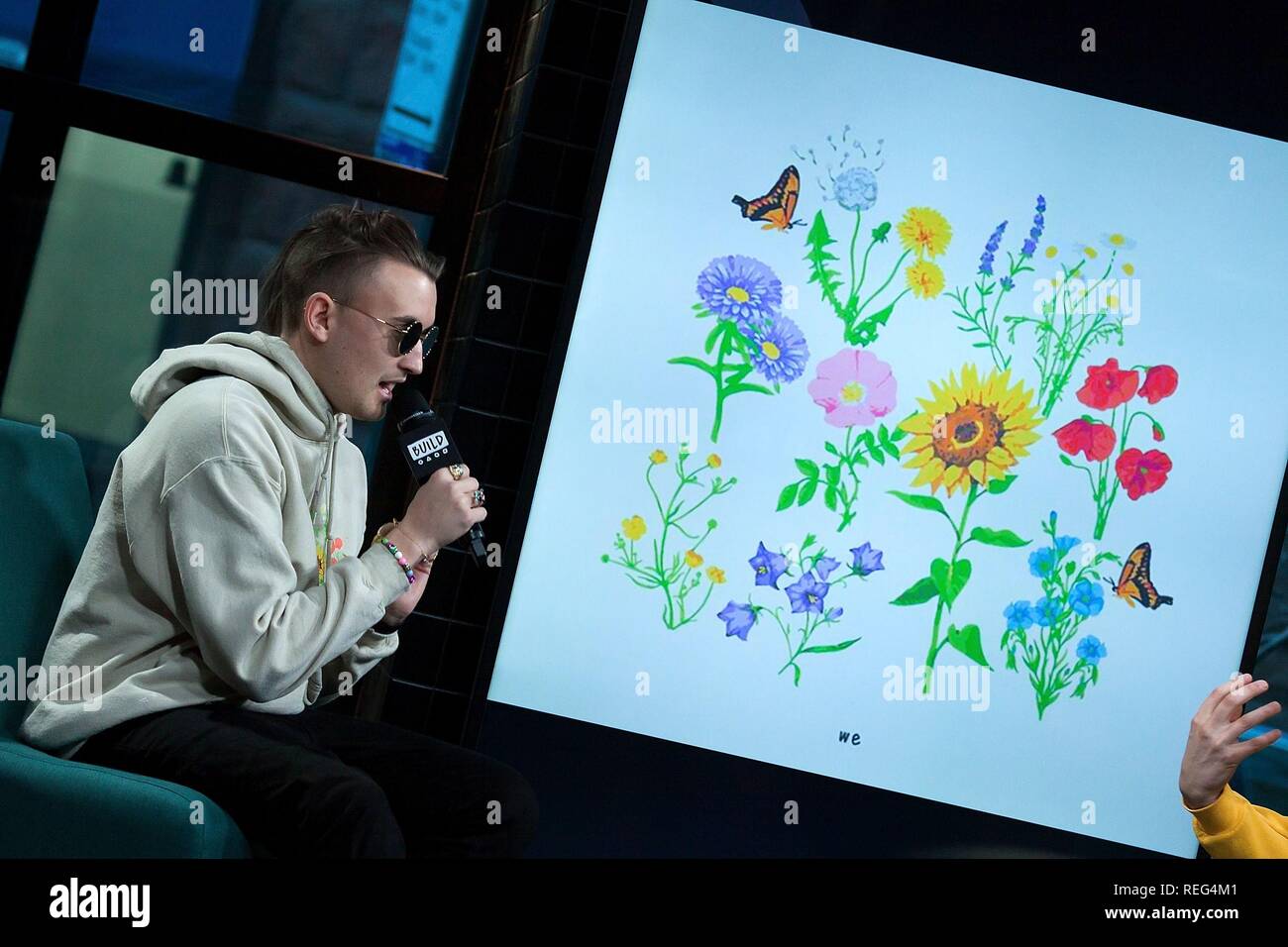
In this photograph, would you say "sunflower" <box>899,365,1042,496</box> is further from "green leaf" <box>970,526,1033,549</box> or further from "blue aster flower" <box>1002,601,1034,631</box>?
"blue aster flower" <box>1002,601,1034,631</box>

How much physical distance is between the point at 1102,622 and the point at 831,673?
589 mm

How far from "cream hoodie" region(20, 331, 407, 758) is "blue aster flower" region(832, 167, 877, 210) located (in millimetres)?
1343

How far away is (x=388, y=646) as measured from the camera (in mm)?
1830

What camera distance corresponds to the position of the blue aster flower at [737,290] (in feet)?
7.94

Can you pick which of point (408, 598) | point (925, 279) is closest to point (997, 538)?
point (925, 279)

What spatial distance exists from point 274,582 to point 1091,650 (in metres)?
1.76

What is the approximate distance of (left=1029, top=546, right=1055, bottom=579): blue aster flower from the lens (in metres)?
2.48

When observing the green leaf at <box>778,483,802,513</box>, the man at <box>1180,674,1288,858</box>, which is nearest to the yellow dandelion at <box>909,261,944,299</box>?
the green leaf at <box>778,483,802,513</box>

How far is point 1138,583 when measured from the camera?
8.21 feet

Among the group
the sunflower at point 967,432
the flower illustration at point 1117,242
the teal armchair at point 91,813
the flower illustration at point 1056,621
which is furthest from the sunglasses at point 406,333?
the flower illustration at point 1117,242

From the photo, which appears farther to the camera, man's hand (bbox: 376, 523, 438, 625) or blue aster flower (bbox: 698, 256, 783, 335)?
blue aster flower (bbox: 698, 256, 783, 335)

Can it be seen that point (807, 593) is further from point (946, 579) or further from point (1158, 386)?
point (1158, 386)

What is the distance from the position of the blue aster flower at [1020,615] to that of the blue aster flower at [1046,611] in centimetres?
1
